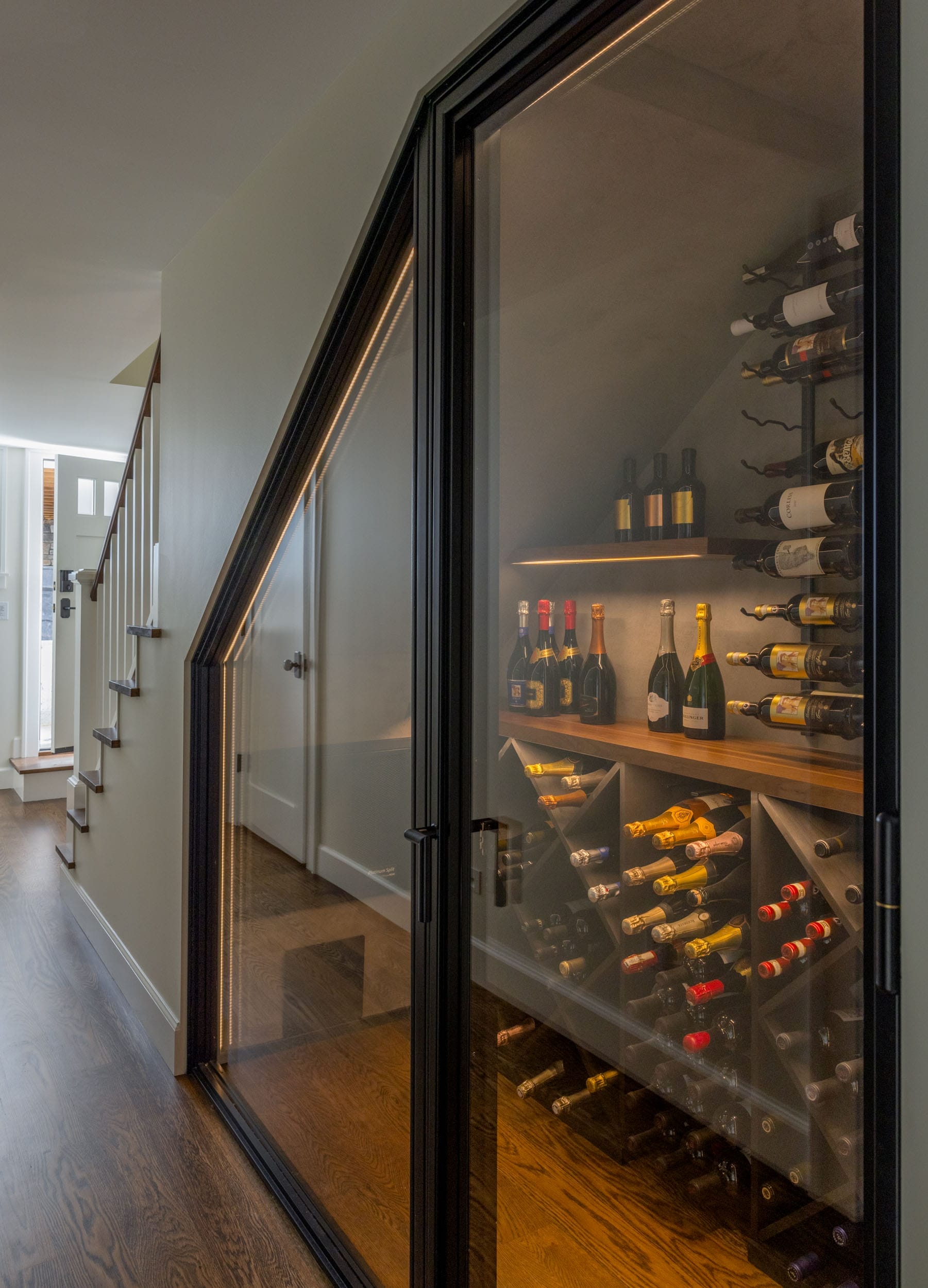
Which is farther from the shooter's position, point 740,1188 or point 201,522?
point 201,522

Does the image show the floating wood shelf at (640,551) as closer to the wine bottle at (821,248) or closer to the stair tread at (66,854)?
the wine bottle at (821,248)

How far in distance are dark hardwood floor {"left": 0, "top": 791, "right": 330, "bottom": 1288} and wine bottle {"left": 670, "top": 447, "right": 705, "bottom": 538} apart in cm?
152

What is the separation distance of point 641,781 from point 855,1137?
1.17 ft

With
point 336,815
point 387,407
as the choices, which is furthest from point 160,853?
point 387,407

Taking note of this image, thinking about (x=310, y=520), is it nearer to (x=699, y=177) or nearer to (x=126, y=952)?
(x=699, y=177)

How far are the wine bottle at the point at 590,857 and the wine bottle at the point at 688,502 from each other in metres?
0.37

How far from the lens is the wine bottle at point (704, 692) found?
0.82 metres

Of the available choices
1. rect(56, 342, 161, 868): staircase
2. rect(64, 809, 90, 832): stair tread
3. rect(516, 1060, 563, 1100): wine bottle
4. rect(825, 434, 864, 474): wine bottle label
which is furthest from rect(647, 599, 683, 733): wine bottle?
rect(64, 809, 90, 832): stair tread

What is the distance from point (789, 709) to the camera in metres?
0.76

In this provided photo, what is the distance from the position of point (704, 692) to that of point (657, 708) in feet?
0.22

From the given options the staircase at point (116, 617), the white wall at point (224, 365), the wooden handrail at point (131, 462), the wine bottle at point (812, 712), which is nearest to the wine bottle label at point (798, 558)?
the wine bottle at point (812, 712)

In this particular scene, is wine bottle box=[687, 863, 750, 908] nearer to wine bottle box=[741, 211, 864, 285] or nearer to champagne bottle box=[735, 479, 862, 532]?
champagne bottle box=[735, 479, 862, 532]

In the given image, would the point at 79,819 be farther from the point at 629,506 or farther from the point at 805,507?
the point at 805,507

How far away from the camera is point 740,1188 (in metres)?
0.81
